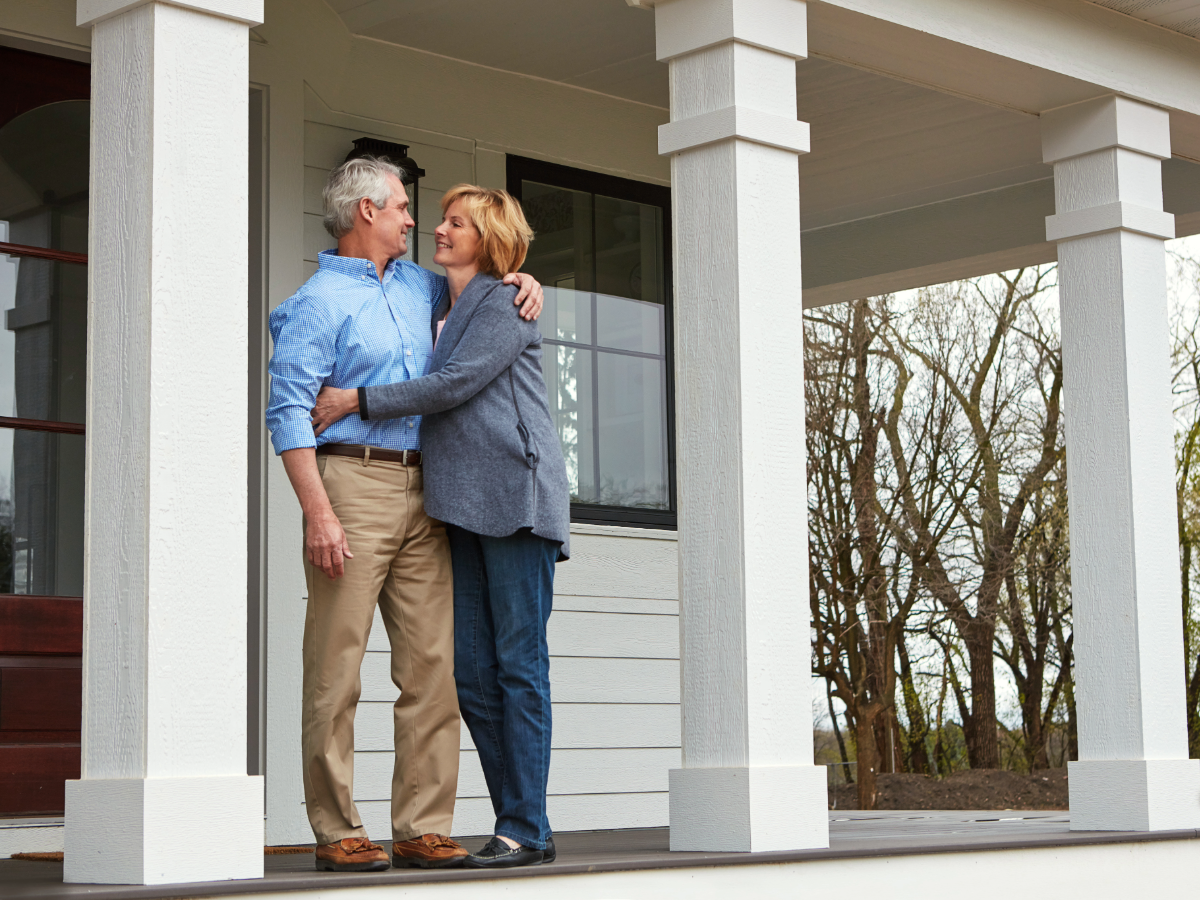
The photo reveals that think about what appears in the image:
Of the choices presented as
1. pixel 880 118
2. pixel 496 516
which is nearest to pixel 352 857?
pixel 496 516

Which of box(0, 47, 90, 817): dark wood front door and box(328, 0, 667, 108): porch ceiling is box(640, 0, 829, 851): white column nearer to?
box(328, 0, 667, 108): porch ceiling

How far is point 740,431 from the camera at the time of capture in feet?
11.3

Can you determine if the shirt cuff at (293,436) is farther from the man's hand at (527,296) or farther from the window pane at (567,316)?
the window pane at (567,316)

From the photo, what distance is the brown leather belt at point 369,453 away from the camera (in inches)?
120

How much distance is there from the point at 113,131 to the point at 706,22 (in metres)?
1.44

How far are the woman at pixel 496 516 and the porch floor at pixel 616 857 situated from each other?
0.73 ft

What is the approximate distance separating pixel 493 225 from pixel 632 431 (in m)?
2.60

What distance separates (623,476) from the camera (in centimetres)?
571

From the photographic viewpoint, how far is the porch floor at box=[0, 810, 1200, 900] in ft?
8.25

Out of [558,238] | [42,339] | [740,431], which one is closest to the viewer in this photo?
[740,431]

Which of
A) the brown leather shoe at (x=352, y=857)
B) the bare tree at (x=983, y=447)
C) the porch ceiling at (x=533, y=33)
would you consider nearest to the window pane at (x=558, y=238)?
the porch ceiling at (x=533, y=33)

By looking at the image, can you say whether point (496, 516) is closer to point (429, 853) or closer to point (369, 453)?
point (369, 453)

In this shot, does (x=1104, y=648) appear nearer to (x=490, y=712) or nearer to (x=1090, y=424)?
(x=1090, y=424)

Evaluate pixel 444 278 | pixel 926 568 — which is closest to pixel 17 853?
pixel 444 278
